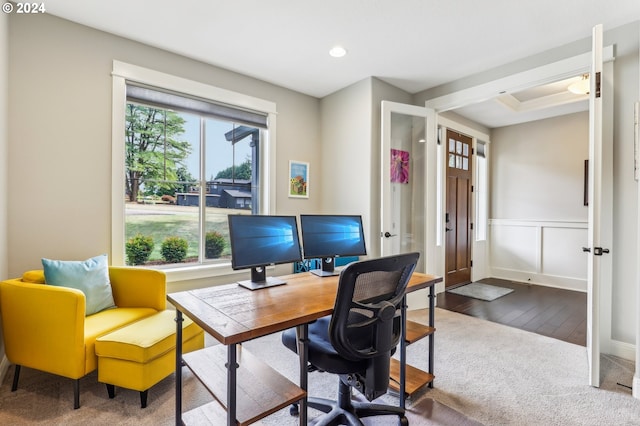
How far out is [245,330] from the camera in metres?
1.16

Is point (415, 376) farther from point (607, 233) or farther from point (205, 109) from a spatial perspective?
point (205, 109)

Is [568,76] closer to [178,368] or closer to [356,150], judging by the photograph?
[356,150]

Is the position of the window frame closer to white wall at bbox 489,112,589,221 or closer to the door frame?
the door frame

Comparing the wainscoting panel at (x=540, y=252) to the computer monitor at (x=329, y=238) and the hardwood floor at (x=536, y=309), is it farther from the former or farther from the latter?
the computer monitor at (x=329, y=238)

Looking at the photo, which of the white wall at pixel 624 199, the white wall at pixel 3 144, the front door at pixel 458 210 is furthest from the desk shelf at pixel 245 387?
the front door at pixel 458 210

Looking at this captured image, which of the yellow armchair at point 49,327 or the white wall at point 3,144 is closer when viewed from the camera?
the yellow armchair at point 49,327

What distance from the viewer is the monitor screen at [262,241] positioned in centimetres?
178

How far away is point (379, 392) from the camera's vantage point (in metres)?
1.41

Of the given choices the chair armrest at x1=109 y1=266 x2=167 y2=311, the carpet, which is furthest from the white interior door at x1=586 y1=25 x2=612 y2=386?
the chair armrest at x1=109 y1=266 x2=167 y2=311

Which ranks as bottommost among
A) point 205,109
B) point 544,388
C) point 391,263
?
point 544,388

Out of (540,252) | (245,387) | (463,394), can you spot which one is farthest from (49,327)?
(540,252)

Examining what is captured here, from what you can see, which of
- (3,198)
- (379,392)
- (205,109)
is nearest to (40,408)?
(3,198)

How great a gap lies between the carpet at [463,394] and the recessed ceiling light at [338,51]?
9.08 feet

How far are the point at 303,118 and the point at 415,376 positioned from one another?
313 cm
